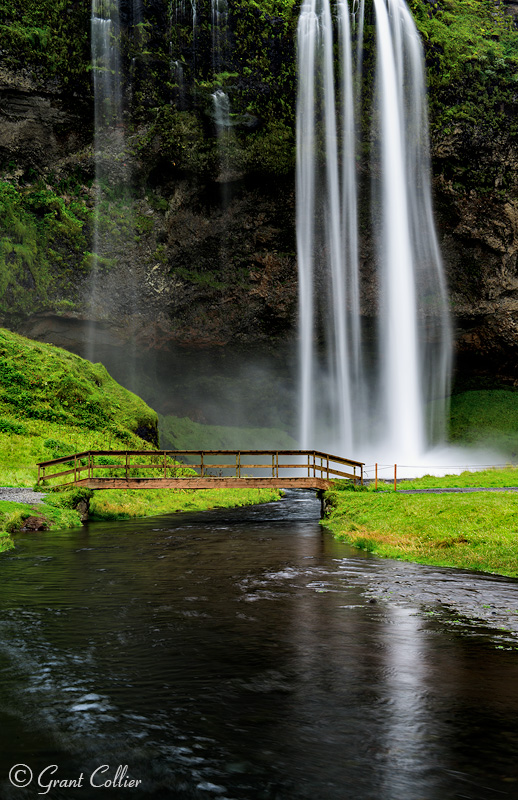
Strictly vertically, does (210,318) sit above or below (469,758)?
above

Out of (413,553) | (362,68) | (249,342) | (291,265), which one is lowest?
(413,553)

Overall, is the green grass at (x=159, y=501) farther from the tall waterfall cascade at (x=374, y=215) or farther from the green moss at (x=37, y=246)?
the green moss at (x=37, y=246)

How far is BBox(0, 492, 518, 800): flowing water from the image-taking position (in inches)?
179

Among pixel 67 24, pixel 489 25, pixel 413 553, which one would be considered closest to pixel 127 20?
pixel 67 24

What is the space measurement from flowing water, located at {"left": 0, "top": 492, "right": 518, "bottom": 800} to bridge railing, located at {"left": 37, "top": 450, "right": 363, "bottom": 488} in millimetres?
13488

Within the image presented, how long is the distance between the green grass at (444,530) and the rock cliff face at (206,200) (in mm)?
34746

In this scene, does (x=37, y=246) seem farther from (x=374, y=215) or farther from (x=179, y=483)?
(x=179, y=483)

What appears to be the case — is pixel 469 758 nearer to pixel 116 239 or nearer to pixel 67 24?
pixel 116 239

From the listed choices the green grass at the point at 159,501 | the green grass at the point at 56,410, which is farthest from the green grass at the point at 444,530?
the green grass at the point at 56,410

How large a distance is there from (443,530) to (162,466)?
44.7 feet

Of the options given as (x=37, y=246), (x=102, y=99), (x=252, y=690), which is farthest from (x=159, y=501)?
(x=102, y=99)

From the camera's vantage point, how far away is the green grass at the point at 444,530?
13492mm

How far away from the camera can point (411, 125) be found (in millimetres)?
47281

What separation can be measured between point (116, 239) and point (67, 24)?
17248 millimetres
